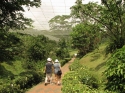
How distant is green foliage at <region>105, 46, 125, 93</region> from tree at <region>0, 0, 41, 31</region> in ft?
26.3

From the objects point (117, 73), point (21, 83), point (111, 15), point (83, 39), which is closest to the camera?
point (117, 73)

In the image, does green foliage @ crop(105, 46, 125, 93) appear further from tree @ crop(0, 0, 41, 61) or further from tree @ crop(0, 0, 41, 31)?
tree @ crop(0, 0, 41, 31)

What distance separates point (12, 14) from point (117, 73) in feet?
30.0

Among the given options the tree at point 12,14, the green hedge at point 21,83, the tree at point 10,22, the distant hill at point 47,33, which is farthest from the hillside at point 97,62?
the distant hill at point 47,33

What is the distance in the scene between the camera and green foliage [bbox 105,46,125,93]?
7.94 m

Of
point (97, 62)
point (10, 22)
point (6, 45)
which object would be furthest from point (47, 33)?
point (6, 45)

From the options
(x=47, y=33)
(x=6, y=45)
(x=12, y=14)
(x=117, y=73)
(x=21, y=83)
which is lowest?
(x=21, y=83)

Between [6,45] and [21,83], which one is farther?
[6,45]

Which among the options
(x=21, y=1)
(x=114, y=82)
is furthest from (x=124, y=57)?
(x=21, y=1)

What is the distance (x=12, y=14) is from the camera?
1469 cm

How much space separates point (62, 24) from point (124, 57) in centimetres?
3193

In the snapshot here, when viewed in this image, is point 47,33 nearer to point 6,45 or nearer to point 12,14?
point 12,14

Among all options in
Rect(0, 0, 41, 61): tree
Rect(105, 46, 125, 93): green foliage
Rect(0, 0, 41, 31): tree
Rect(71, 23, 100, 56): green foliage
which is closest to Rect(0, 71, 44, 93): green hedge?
Rect(0, 0, 41, 61): tree

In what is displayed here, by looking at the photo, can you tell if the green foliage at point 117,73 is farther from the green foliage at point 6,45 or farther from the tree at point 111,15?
the green foliage at point 6,45
